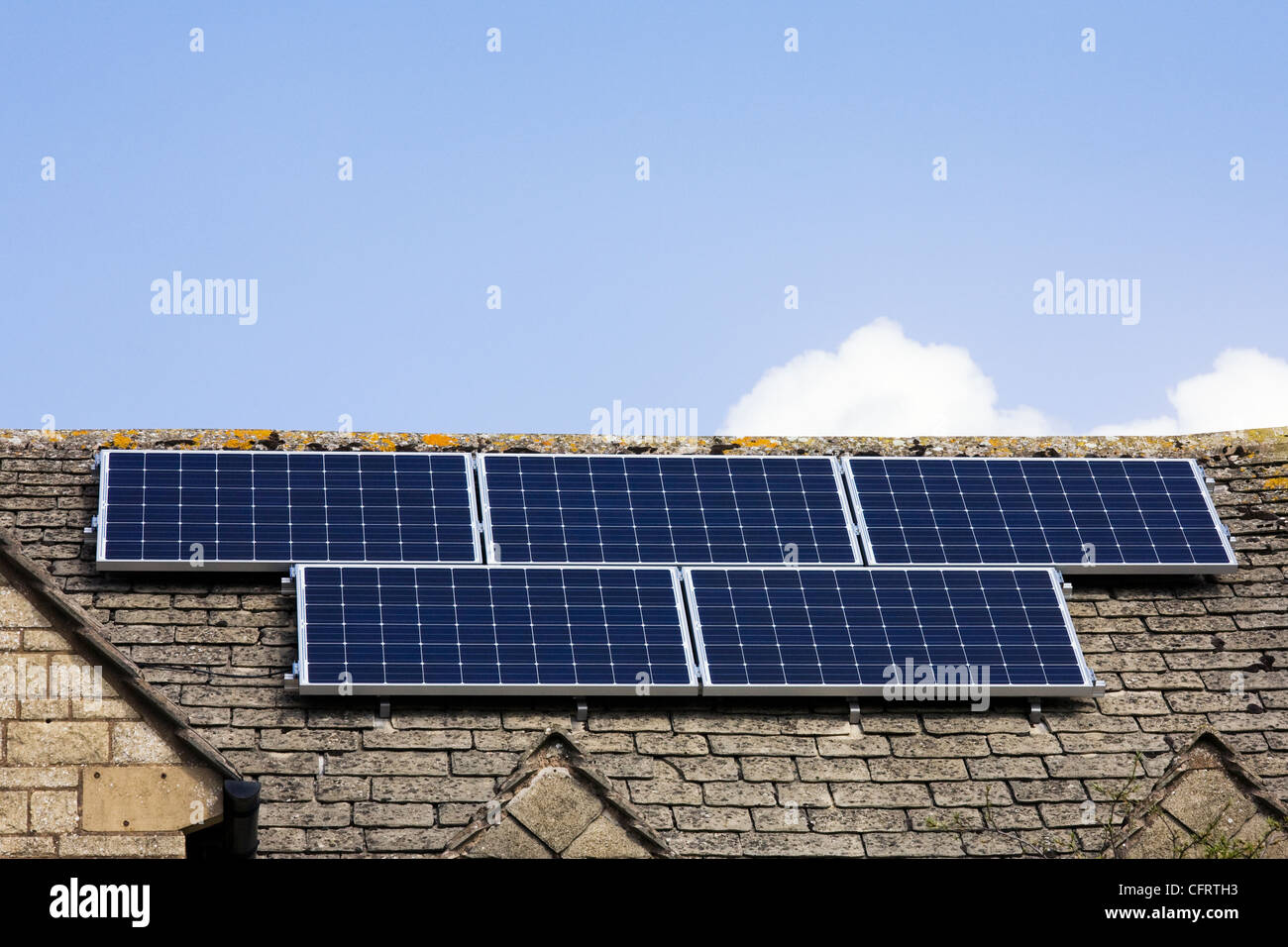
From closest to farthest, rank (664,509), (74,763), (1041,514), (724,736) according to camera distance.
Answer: (74,763), (724,736), (664,509), (1041,514)

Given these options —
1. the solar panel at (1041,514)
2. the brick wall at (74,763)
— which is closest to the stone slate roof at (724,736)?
the solar panel at (1041,514)

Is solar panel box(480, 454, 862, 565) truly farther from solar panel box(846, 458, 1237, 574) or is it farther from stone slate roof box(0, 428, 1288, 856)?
stone slate roof box(0, 428, 1288, 856)

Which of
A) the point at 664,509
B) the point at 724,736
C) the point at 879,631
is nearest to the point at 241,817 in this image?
the point at 724,736

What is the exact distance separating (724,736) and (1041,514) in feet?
12.5

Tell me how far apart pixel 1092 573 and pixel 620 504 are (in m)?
3.92

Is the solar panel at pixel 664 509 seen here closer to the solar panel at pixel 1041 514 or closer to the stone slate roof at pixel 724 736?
the solar panel at pixel 1041 514

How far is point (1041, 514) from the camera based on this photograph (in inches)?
615

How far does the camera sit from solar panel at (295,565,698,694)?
1341 centimetres

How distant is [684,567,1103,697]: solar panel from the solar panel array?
0.02 metres

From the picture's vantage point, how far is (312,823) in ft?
40.9

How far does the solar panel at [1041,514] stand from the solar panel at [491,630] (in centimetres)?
213

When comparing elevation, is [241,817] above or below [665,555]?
below

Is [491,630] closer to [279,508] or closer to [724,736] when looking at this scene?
[724,736]
